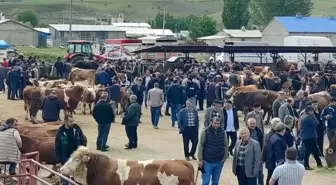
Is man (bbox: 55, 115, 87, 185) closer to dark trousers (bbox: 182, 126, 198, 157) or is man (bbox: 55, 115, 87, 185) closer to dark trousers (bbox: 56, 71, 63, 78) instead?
dark trousers (bbox: 182, 126, 198, 157)

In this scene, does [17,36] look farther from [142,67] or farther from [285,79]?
[285,79]

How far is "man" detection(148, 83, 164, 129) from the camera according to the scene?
25.6 metres

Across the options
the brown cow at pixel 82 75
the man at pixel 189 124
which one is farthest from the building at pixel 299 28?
the man at pixel 189 124

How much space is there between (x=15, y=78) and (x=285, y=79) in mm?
11548

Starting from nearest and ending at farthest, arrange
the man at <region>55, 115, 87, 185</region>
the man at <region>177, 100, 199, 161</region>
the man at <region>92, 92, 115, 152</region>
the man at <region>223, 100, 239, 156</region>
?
1. the man at <region>55, 115, 87, 185</region>
2. the man at <region>223, 100, 239, 156</region>
3. the man at <region>177, 100, 199, 161</region>
4. the man at <region>92, 92, 115, 152</region>

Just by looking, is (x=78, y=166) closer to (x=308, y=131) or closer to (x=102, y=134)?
(x=308, y=131)

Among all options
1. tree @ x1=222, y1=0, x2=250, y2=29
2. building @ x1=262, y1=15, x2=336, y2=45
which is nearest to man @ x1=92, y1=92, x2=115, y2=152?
building @ x1=262, y1=15, x2=336, y2=45

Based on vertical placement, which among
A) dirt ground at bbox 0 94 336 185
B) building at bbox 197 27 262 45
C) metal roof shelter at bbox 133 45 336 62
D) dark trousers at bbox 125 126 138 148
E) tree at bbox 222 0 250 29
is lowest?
dirt ground at bbox 0 94 336 185

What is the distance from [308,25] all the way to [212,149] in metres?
57.1

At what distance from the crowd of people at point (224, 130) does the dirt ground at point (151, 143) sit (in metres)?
0.38

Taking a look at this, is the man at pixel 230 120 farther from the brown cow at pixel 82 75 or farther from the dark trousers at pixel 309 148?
the brown cow at pixel 82 75

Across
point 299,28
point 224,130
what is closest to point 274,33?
point 299,28

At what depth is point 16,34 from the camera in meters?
87.2

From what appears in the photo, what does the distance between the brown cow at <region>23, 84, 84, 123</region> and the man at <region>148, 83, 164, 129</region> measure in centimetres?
261
